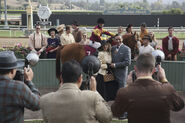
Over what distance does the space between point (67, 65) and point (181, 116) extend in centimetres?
469

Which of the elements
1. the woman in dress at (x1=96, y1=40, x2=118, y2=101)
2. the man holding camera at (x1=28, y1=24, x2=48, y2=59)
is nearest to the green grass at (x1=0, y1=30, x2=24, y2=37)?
the man holding camera at (x1=28, y1=24, x2=48, y2=59)

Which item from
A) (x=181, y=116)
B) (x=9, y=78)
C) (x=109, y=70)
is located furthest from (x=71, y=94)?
(x=181, y=116)

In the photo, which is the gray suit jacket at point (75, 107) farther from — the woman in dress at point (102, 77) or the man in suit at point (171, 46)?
the man in suit at point (171, 46)

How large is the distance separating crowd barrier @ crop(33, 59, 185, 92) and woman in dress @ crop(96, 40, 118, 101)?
8.64 ft

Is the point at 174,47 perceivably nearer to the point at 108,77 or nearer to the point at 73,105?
the point at 108,77

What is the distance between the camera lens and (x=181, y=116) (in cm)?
711

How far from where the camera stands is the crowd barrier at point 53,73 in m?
9.35

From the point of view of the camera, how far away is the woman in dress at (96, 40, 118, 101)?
672cm

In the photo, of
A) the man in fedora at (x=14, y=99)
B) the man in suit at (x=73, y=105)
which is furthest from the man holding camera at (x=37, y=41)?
the man in suit at (x=73, y=105)

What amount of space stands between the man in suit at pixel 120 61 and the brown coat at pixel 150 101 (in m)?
3.70

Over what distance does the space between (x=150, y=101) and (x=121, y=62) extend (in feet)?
12.4

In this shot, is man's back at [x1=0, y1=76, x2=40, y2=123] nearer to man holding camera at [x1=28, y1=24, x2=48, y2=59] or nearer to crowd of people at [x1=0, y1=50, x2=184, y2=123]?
crowd of people at [x1=0, y1=50, x2=184, y2=123]

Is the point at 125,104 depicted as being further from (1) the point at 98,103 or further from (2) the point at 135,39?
(2) the point at 135,39

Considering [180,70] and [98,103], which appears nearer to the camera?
[98,103]
